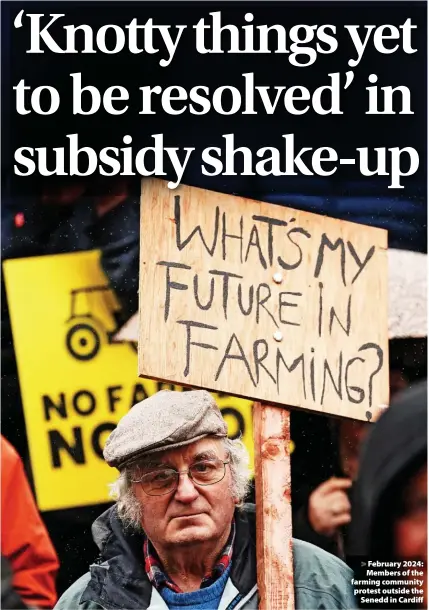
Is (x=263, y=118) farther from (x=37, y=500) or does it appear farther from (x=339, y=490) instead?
(x=37, y=500)

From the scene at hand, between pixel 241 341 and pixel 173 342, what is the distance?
296 mm

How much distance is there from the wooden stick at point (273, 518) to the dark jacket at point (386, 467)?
0.32 metres

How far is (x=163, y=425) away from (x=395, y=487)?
3.47 ft

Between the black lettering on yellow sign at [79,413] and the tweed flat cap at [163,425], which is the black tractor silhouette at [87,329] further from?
the tweed flat cap at [163,425]

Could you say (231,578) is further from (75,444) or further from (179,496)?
(75,444)

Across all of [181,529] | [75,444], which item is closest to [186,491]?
[181,529]

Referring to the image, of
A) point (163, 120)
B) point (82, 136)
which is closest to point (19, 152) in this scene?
point (82, 136)

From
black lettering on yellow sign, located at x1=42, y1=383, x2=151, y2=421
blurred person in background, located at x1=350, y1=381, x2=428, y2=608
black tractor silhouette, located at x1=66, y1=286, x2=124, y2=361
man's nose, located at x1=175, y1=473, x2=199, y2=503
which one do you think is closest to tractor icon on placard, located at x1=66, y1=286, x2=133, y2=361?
black tractor silhouette, located at x1=66, y1=286, x2=124, y2=361

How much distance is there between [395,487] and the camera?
4.52m

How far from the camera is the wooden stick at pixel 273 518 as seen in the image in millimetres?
4371

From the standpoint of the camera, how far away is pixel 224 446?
175 inches

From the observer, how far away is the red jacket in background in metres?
4.54

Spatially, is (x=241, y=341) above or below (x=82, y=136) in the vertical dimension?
below
